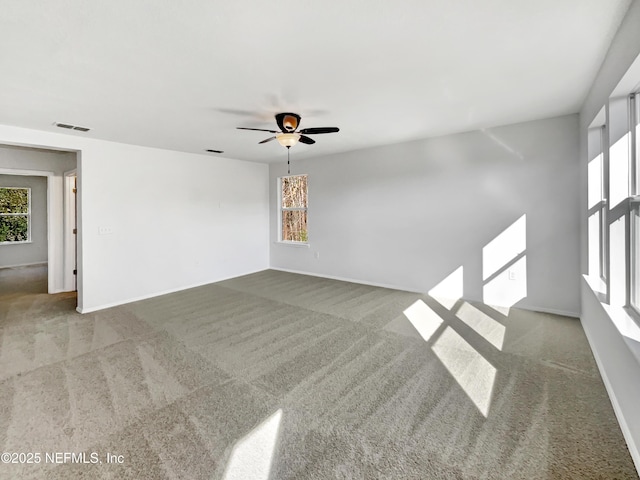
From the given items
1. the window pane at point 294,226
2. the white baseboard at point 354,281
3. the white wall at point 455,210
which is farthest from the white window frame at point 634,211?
the window pane at point 294,226

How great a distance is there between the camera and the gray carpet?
1.61 metres

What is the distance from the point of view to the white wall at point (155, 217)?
4.24 m

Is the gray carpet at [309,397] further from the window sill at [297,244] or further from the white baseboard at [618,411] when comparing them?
the window sill at [297,244]

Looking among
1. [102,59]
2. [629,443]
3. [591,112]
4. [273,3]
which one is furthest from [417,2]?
[629,443]

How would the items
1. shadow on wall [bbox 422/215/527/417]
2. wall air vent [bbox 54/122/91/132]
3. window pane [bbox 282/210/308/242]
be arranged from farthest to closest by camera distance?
window pane [bbox 282/210/308/242]
wall air vent [bbox 54/122/91/132]
shadow on wall [bbox 422/215/527/417]

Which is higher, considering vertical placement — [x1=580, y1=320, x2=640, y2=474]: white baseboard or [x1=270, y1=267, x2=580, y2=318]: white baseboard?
[x1=270, y1=267, x2=580, y2=318]: white baseboard

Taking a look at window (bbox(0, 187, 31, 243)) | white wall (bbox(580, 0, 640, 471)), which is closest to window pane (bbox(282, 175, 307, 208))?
white wall (bbox(580, 0, 640, 471))

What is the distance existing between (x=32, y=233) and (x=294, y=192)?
6965 millimetres

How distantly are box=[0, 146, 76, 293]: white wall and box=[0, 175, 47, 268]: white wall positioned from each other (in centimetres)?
306

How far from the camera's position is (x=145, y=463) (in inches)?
63.2

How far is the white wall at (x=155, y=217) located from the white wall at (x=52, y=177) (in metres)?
1.61

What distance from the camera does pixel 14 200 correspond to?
7.48 m

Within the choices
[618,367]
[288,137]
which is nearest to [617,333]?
[618,367]

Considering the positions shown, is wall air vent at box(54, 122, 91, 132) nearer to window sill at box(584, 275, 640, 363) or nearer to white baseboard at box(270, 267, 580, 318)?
white baseboard at box(270, 267, 580, 318)
